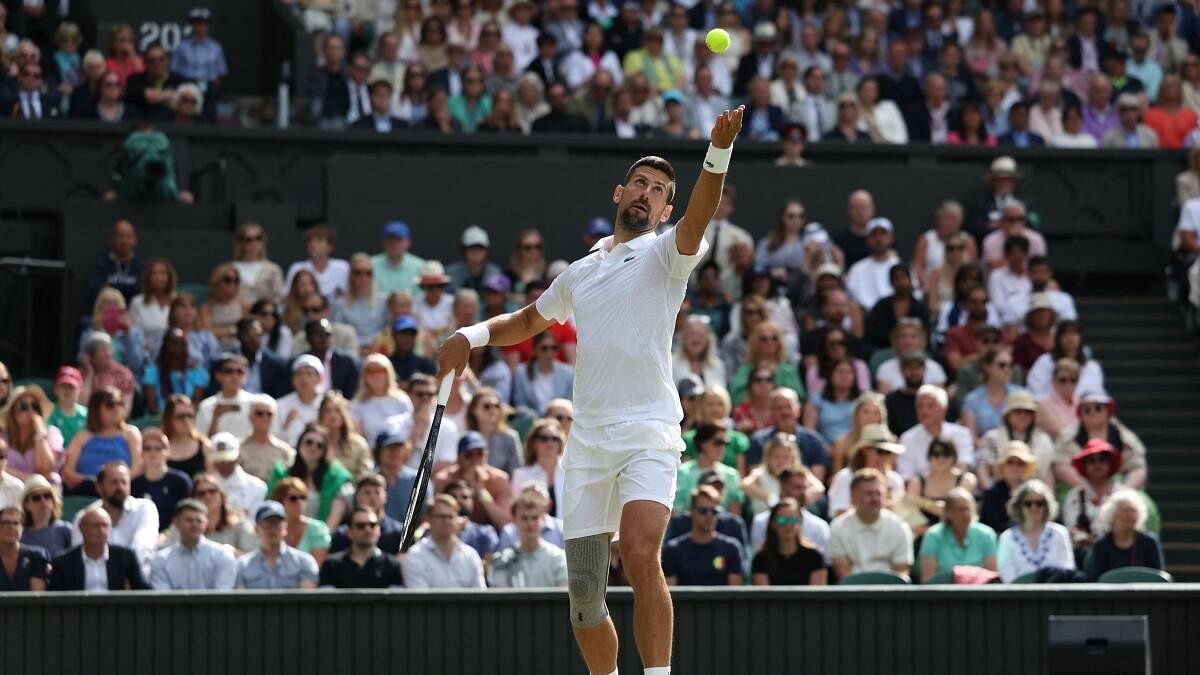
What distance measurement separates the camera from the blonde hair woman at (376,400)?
1481 cm

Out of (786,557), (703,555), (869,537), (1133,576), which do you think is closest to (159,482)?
(703,555)

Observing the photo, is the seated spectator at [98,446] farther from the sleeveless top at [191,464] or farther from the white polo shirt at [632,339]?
the white polo shirt at [632,339]

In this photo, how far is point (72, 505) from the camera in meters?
13.4

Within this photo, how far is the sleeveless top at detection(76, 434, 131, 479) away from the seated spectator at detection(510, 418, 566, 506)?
2554 millimetres

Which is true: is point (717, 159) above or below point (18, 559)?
above

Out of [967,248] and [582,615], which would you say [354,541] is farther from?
[967,248]

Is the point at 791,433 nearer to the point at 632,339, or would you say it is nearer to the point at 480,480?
the point at 480,480

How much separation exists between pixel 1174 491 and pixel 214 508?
7521mm

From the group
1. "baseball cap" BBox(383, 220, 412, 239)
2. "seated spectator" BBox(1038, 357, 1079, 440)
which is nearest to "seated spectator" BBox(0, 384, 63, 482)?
"baseball cap" BBox(383, 220, 412, 239)

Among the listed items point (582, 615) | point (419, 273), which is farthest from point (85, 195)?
point (582, 615)

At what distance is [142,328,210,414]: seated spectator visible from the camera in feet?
50.2

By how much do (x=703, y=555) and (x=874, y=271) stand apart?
A: 5.52 meters

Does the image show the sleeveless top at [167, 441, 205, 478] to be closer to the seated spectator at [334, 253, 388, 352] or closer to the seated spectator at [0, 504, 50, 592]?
the seated spectator at [0, 504, 50, 592]

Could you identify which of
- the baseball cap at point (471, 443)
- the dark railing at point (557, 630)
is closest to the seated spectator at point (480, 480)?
the baseball cap at point (471, 443)
